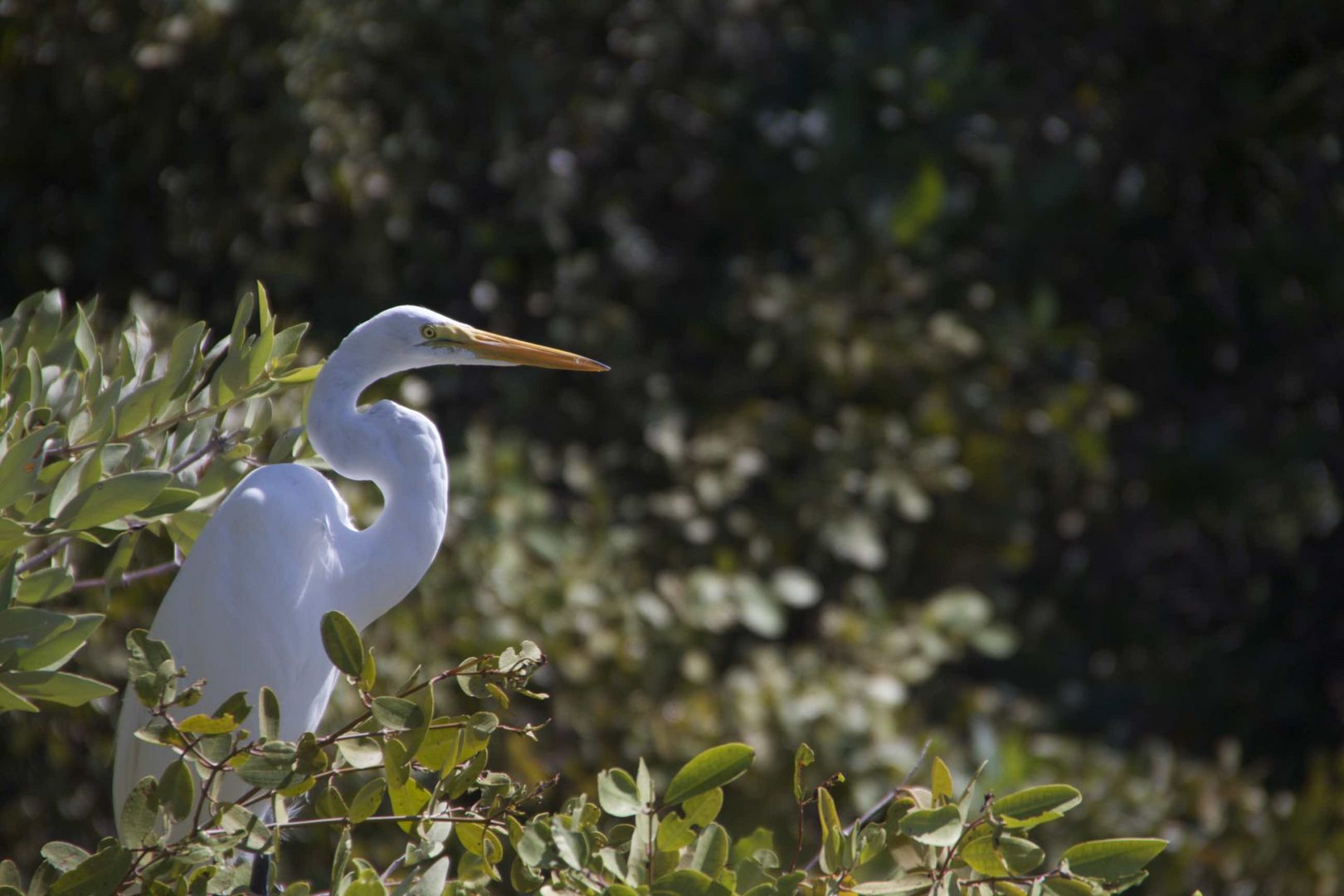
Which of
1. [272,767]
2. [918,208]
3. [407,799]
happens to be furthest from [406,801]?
[918,208]

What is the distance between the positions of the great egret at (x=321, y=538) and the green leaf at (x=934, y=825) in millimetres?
530

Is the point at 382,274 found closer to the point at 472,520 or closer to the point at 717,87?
the point at 472,520

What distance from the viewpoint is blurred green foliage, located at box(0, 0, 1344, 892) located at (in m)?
2.47

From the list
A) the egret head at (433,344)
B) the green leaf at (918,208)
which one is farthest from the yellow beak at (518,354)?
the green leaf at (918,208)

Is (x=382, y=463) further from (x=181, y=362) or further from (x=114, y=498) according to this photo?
(x=114, y=498)

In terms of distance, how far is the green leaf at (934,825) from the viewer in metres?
0.98

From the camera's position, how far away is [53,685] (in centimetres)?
100

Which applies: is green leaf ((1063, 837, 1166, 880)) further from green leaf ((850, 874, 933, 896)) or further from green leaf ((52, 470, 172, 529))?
green leaf ((52, 470, 172, 529))

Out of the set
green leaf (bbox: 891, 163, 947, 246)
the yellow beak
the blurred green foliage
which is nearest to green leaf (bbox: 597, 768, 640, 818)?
the yellow beak

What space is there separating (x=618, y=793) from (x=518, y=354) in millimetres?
530

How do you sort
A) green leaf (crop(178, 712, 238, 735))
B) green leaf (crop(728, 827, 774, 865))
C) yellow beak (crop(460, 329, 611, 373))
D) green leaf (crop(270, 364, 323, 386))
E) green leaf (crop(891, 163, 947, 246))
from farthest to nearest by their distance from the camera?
green leaf (crop(891, 163, 947, 246))
yellow beak (crop(460, 329, 611, 373))
green leaf (crop(270, 364, 323, 386))
green leaf (crop(728, 827, 774, 865))
green leaf (crop(178, 712, 238, 735))

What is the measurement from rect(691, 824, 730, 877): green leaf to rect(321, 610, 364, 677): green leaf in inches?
11.6

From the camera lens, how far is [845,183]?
10.2ft

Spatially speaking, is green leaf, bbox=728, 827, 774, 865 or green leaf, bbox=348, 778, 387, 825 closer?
green leaf, bbox=348, 778, 387, 825
